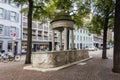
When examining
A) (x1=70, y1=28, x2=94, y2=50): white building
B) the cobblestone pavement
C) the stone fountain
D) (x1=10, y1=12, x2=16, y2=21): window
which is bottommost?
the cobblestone pavement

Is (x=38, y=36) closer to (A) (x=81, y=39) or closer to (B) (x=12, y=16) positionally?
(B) (x=12, y=16)

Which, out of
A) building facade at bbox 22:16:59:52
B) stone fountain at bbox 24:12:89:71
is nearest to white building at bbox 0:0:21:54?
building facade at bbox 22:16:59:52

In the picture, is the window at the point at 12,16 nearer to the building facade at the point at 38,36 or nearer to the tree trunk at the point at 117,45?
the building facade at the point at 38,36

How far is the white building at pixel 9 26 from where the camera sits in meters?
35.1

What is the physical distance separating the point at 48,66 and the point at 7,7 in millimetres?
26695

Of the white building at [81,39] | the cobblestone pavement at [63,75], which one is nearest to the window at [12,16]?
the cobblestone pavement at [63,75]

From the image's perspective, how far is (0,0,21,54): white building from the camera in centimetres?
3512

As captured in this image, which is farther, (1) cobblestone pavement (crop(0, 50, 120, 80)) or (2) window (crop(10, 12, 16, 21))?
(2) window (crop(10, 12, 16, 21))

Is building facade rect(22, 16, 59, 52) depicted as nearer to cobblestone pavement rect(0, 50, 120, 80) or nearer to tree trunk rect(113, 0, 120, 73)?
cobblestone pavement rect(0, 50, 120, 80)

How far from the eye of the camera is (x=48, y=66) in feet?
41.8

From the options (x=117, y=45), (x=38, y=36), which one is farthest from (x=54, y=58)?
(x=38, y=36)

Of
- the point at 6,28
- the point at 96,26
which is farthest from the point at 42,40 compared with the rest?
the point at 96,26

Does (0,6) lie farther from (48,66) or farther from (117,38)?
(117,38)

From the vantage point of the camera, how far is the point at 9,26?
3688cm
